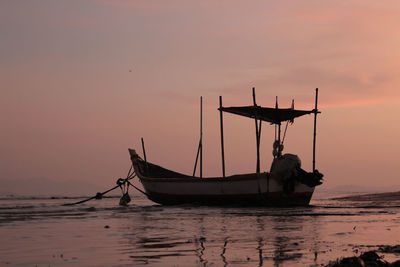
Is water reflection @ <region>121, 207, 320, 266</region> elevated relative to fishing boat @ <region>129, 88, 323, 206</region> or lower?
lower

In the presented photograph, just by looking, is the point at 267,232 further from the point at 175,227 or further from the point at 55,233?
the point at 55,233

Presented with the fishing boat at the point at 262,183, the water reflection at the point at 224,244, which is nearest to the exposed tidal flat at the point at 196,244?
the water reflection at the point at 224,244

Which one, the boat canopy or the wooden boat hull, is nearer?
the wooden boat hull

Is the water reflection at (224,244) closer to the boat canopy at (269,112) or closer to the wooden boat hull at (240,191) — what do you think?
the wooden boat hull at (240,191)

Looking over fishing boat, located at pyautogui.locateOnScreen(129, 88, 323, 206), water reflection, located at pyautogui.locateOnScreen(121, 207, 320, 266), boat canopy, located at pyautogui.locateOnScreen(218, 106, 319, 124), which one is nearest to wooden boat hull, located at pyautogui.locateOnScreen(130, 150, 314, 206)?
fishing boat, located at pyautogui.locateOnScreen(129, 88, 323, 206)

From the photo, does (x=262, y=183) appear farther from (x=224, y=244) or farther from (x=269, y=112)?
(x=224, y=244)

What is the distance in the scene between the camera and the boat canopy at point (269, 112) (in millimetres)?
36312

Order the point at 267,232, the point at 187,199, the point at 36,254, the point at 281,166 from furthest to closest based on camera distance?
the point at 187,199, the point at 281,166, the point at 267,232, the point at 36,254

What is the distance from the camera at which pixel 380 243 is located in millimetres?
13133

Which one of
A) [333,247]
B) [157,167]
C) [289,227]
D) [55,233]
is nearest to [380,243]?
[333,247]

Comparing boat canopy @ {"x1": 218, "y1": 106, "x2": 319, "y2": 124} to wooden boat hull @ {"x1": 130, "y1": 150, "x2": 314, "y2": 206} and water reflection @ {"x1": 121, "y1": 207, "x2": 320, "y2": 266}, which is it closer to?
wooden boat hull @ {"x1": 130, "y1": 150, "x2": 314, "y2": 206}

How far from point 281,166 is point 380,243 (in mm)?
21980

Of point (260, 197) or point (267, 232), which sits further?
point (260, 197)

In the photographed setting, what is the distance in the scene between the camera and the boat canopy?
3631 cm
